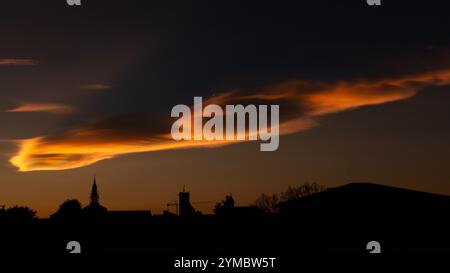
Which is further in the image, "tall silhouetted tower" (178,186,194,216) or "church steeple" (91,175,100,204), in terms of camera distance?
"church steeple" (91,175,100,204)

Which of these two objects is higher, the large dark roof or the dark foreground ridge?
the large dark roof

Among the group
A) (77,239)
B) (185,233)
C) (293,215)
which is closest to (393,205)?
(293,215)

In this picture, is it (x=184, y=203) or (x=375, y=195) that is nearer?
(x=375, y=195)

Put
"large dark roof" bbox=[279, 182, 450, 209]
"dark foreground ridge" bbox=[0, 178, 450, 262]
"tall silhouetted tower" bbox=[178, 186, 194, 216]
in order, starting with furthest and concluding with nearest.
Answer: "tall silhouetted tower" bbox=[178, 186, 194, 216]
"large dark roof" bbox=[279, 182, 450, 209]
"dark foreground ridge" bbox=[0, 178, 450, 262]

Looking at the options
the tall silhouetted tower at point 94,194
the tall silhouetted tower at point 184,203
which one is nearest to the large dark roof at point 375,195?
the tall silhouetted tower at point 184,203

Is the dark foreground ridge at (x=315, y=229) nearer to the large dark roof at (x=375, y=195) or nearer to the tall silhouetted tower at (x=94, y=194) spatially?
the large dark roof at (x=375, y=195)

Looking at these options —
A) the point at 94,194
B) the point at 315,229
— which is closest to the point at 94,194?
the point at 94,194

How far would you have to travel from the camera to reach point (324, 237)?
120 feet

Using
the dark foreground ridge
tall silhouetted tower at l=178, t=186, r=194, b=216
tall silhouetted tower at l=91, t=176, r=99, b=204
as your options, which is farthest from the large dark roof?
tall silhouetted tower at l=91, t=176, r=99, b=204

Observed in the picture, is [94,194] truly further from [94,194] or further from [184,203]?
[184,203]

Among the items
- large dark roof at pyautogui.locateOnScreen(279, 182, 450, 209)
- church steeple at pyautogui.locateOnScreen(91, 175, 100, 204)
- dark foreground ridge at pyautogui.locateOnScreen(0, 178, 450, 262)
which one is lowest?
dark foreground ridge at pyautogui.locateOnScreen(0, 178, 450, 262)

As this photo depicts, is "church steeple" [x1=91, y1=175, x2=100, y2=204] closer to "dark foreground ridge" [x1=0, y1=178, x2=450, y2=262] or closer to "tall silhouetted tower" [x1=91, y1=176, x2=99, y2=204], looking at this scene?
"tall silhouetted tower" [x1=91, y1=176, x2=99, y2=204]

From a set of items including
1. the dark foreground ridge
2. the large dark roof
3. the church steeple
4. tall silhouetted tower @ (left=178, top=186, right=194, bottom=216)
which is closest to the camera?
the dark foreground ridge

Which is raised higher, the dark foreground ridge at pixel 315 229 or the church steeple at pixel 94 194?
the church steeple at pixel 94 194
